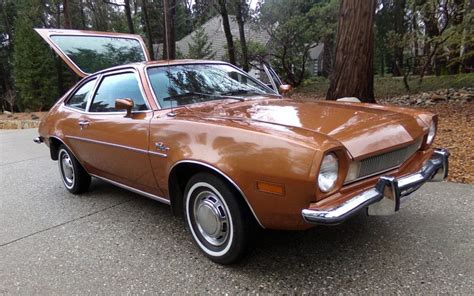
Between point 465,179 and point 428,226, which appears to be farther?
point 465,179

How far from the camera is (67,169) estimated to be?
4.90 meters

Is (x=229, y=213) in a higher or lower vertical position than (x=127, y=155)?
lower

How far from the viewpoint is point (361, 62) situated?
23.8ft

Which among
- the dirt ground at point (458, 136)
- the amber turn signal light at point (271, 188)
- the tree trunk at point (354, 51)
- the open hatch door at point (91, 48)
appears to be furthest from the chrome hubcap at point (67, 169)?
the tree trunk at point (354, 51)

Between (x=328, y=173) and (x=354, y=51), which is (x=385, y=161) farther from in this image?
(x=354, y=51)

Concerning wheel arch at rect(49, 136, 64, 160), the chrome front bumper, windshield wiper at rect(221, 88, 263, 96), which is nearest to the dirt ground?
windshield wiper at rect(221, 88, 263, 96)

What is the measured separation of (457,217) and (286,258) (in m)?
1.74

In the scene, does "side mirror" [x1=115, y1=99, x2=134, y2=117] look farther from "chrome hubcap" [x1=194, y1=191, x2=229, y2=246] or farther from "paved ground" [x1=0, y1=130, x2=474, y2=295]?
"paved ground" [x1=0, y1=130, x2=474, y2=295]

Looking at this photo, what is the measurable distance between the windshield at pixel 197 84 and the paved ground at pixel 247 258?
1.21 metres

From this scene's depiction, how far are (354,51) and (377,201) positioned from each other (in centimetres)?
540

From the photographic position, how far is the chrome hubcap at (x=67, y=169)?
4793 mm

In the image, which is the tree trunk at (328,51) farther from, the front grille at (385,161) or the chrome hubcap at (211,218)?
the chrome hubcap at (211,218)

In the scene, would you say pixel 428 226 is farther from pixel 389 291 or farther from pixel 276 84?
pixel 276 84

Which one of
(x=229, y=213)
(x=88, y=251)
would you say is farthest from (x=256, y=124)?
(x=88, y=251)
